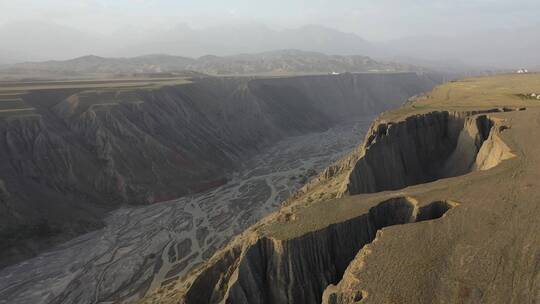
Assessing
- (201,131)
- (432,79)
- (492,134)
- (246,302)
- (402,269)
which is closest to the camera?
(402,269)

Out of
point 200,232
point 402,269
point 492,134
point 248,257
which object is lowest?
point 200,232

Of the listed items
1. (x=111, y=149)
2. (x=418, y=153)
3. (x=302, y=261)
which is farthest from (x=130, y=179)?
(x=302, y=261)

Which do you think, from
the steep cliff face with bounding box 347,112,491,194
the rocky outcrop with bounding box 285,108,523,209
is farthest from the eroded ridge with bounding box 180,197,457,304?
the steep cliff face with bounding box 347,112,491,194

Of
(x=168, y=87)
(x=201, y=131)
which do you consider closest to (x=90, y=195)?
(x=201, y=131)

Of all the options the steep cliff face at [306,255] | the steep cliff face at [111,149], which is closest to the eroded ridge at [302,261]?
the steep cliff face at [306,255]

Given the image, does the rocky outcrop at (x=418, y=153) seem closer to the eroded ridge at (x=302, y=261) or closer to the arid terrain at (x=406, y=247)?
the arid terrain at (x=406, y=247)

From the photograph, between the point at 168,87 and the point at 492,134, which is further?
the point at 168,87

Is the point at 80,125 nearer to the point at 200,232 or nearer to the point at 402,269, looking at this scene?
the point at 200,232
